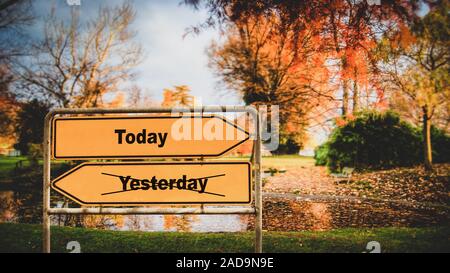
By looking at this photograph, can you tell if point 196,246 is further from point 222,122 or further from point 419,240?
point 419,240

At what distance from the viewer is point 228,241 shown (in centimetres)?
408

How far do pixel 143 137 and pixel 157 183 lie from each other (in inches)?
17.9

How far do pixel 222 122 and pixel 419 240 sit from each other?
3213 mm

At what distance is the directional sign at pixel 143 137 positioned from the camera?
2.77 meters

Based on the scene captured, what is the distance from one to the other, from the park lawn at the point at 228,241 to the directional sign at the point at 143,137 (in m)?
1.60

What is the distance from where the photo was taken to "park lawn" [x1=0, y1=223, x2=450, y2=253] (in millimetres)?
3781

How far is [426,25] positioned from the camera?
437 cm

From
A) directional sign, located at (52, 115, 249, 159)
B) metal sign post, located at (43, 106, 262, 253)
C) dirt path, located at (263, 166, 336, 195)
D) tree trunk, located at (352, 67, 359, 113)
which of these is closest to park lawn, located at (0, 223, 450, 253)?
metal sign post, located at (43, 106, 262, 253)

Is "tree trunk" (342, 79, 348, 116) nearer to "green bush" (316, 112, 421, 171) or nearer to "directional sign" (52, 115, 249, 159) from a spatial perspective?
"directional sign" (52, 115, 249, 159)

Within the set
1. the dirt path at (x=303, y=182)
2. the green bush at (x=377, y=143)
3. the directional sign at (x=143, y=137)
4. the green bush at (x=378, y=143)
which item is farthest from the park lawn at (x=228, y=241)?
the green bush at (x=377, y=143)

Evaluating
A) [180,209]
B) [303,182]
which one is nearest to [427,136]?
[303,182]

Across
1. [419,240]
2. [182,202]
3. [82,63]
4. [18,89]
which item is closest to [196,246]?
[182,202]

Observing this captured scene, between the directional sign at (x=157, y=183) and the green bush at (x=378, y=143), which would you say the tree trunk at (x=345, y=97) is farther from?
the green bush at (x=378, y=143)

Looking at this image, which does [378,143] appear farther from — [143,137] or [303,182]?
[143,137]
